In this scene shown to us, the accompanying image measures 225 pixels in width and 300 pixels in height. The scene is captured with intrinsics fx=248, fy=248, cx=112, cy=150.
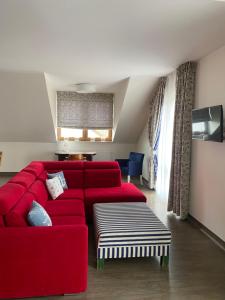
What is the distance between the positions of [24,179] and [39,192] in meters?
0.28

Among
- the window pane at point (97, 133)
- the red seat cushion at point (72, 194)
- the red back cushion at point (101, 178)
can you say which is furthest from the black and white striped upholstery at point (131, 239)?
the window pane at point (97, 133)

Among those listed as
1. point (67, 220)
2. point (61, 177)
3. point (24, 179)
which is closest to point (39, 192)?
point (24, 179)

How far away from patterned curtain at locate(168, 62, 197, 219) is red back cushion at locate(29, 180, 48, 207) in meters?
2.13

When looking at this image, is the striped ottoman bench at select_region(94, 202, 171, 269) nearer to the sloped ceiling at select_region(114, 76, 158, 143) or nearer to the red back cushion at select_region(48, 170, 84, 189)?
the red back cushion at select_region(48, 170, 84, 189)

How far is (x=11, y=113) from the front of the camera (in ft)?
19.9

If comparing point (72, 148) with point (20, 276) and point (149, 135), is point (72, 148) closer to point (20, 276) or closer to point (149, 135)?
point (149, 135)

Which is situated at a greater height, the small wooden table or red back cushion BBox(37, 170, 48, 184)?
the small wooden table

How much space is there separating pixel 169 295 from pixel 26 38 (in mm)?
3222

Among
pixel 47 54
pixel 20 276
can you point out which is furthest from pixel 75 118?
pixel 20 276

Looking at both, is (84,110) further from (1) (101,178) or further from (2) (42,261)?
(2) (42,261)

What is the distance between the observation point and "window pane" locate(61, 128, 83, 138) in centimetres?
737

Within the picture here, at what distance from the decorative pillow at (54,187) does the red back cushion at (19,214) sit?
3.72 feet

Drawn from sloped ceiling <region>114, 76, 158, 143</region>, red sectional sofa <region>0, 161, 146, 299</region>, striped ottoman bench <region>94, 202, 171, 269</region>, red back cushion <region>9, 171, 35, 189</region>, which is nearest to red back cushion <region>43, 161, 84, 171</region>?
red back cushion <region>9, 171, 35, 189</region>

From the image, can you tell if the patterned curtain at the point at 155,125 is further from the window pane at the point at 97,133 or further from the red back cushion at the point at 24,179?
the red back cushion at the point at 24,179
